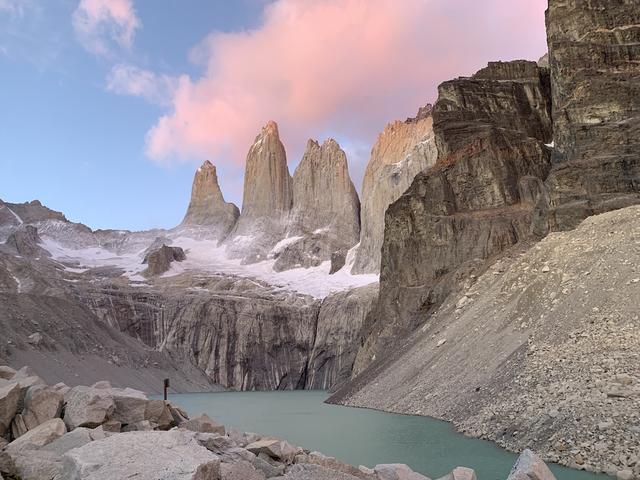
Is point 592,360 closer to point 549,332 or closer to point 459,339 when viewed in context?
point 549,332

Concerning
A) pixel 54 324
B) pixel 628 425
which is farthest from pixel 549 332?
pixel 54 324

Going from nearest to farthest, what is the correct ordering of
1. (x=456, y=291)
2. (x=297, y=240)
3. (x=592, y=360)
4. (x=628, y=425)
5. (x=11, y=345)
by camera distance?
(x=628, y=425)
(x=592, y=360)
(x=456, y=291)
(x=11, y=345)
(x=297, y=240)

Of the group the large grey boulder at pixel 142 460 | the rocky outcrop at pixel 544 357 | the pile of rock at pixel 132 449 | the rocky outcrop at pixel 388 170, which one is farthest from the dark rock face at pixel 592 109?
the rocky outcrop at pixel 388 170

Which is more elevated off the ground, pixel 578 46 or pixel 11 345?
pixel 578 46

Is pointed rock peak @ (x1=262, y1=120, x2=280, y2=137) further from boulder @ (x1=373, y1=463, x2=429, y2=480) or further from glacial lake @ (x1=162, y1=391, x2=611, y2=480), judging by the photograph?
boulder @ (x1=373, y1=463, x2=429, y2=480)

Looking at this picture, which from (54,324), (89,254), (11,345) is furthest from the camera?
(89,254)

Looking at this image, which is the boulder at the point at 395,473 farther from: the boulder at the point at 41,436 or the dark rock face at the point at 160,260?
the dark rock face at the point at 160,260

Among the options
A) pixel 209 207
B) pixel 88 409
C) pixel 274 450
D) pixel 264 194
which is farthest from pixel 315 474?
pixel 209 207

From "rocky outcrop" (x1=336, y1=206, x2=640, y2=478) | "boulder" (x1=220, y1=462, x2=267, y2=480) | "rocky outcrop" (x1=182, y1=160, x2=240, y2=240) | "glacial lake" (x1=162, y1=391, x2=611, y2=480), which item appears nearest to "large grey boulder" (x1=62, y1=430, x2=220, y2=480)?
"boulder" (x1=220, y1=462, x2=267, y2=480)
